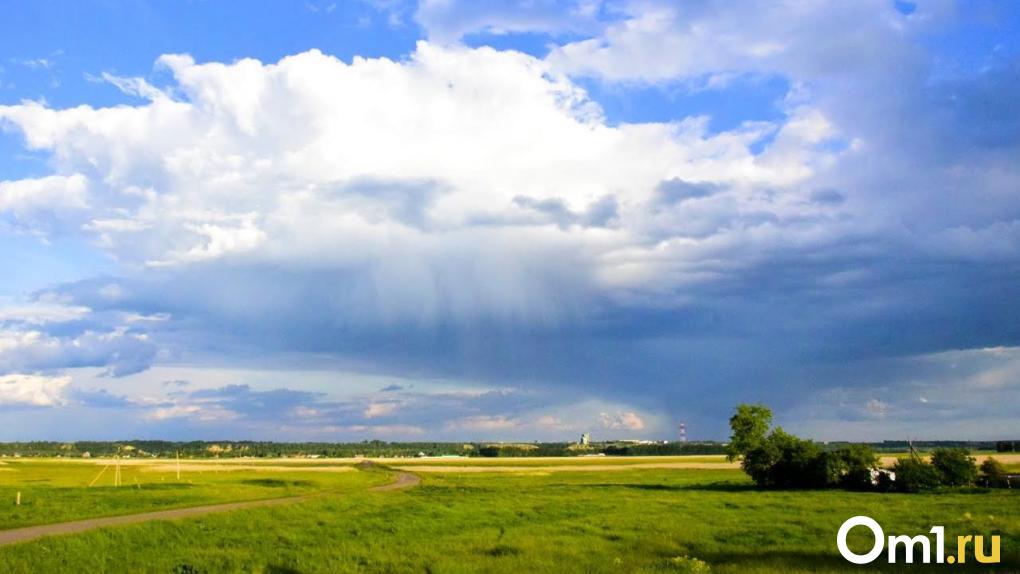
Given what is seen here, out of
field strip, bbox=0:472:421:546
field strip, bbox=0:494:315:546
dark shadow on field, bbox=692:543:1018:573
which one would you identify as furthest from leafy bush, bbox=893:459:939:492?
field strip, bbox=0:494:315:546

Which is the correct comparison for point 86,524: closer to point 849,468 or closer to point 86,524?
point 86,524

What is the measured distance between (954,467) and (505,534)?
49341mm

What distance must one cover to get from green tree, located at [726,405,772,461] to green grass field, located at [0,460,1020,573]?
23.4 m

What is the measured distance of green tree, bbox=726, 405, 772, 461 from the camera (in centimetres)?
7962

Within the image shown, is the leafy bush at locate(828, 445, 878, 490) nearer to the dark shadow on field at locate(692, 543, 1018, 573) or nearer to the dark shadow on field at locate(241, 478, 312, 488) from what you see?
the dark shadow on field at locate(692, 543, 1018, 573)

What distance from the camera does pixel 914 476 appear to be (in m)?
65.9

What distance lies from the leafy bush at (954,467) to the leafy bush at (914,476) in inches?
29.5

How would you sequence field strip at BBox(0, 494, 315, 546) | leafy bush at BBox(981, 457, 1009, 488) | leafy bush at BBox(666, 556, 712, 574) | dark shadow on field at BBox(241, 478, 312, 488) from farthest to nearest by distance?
dark shadow on field at BBox(241, 478, 312, 488) → leafy bush at BBox(981, 457, 1009, 488) → field strip at BBox(0, 494, 315, 546) → leafy bush at BBox(666, 556, 712, 574)

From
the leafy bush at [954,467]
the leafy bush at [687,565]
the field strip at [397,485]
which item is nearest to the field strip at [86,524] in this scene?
the leafy bush at [687,565]

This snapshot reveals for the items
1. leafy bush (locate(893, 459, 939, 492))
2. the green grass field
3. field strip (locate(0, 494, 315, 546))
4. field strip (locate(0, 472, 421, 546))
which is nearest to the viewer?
the green grass field

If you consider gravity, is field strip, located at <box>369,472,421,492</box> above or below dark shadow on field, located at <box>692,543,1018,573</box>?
below

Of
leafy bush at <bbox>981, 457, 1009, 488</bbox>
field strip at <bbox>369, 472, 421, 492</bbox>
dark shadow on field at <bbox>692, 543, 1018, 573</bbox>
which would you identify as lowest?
field strip at <bbox>369, 472, 421, 492</bbox>

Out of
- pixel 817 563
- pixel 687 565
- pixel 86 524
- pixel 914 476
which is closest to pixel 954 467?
pixel 914 476

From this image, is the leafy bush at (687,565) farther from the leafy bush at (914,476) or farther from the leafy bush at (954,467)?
the leafy bush at (954,467)
